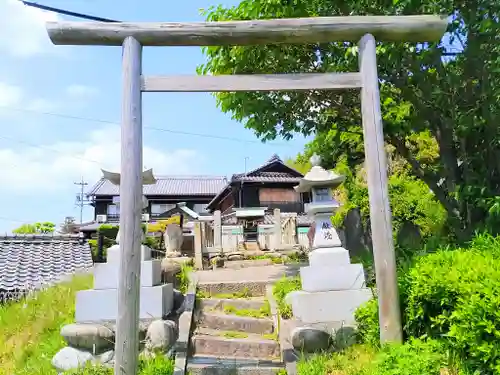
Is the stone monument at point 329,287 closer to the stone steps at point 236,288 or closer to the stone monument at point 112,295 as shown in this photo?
the stone monument at point 112,295

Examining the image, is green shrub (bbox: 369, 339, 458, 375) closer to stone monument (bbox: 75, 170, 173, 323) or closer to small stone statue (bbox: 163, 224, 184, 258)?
stone monument (bbox: 75, 170, 173, 323)

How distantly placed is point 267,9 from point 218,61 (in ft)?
5.15

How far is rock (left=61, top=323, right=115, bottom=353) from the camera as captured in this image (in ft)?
16.3

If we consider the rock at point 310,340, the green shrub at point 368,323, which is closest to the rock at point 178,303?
the rock at point 310,340

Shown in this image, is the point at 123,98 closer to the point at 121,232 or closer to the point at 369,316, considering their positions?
the point at 121,232

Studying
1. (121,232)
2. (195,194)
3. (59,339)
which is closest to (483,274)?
(121,232)

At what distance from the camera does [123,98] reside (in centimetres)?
455

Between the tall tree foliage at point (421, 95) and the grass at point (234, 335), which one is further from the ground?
the tall tree foliage at point (421, 95)

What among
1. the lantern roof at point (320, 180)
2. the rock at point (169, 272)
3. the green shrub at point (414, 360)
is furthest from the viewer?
the rock at point (169, 272)

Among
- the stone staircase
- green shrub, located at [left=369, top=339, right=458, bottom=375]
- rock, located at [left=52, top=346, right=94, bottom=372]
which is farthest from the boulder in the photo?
green shrub, located at [left=369, top=339, right=458, bottom=375]

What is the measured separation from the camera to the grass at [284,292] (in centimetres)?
606

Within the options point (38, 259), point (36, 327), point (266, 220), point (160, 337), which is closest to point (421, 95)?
point (160, 337)

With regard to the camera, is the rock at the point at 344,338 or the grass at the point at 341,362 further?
the rock at the point at 344,338

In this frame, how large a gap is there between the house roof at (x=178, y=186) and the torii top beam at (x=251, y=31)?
3499 centimetres
